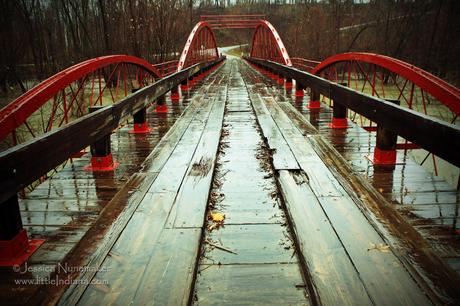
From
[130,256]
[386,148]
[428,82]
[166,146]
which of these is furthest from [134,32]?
[130,256]

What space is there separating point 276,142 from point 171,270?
3312 millimetres

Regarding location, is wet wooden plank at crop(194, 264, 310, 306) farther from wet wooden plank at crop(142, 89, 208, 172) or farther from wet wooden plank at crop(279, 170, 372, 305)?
wet wooden plank at crop(142, 89, 208, 172)

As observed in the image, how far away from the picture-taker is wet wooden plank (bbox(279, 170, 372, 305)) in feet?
6.64

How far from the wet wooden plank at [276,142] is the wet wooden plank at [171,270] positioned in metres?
1.81

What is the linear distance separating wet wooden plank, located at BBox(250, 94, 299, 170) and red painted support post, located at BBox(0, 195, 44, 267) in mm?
2639

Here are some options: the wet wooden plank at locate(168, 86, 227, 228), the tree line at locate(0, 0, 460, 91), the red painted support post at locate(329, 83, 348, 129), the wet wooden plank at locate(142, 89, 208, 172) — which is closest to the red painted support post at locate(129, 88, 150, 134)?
the wet wooden plank at locate(142, 89, 208, 172)

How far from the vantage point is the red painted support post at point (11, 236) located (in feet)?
8.00

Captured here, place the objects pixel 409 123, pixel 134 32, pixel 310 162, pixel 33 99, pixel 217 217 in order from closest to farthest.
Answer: pixel 217 217 < pixel 409 123 < pixel 33 99 < pixel 310 162 < pixel 134 32

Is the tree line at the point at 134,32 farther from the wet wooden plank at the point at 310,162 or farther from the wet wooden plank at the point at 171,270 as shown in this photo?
the wet wooden plank at the point at 171,270

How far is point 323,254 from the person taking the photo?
2.41 metres

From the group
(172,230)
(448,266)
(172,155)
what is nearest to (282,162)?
(172,155)

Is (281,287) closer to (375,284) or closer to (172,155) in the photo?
(375,284)

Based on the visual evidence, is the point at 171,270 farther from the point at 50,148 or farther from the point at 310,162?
the point at 310,162

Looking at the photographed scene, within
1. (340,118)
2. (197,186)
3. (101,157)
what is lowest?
(197,186)
